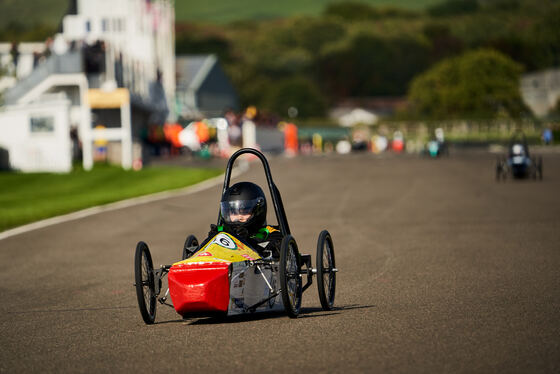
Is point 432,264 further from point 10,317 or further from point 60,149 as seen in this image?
point 60,149

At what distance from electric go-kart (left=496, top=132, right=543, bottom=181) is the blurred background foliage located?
255 ft

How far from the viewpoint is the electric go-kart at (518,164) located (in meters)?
28.9

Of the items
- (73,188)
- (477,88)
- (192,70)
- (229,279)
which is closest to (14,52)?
(73,188)

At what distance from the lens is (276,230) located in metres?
9.01

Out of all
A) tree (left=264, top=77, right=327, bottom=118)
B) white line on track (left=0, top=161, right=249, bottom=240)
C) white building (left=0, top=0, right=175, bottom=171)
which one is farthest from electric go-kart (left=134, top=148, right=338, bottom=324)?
tree (left=264, top=77, right=327, bottom=118)

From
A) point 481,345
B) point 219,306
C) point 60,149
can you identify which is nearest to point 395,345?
point 481,345

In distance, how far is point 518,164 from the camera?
28844 mm

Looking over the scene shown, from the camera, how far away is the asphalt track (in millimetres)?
6625

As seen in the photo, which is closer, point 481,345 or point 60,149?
point 481,345

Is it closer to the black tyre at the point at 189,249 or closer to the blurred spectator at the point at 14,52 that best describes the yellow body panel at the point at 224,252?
the black tyre at the point at 189,249

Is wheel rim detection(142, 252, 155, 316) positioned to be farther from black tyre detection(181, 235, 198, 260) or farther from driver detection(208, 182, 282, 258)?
driver detection(208, 182, 282, 258)

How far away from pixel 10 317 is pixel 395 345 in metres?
3.85

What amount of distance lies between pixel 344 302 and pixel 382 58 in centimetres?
15789

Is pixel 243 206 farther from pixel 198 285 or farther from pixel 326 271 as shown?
pixel 198 285
